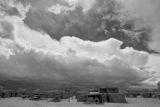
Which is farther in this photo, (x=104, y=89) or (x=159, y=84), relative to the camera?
(x=159, y=84)

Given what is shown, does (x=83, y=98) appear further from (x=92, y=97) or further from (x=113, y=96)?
(x=113, y=96)

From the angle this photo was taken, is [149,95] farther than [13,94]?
No

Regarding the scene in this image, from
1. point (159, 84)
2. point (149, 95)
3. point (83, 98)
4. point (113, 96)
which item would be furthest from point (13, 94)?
point (159, 84)

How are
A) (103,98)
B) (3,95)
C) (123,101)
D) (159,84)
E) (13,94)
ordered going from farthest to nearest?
(13,94), (159,84), (3,95), (103,98), (123,101)

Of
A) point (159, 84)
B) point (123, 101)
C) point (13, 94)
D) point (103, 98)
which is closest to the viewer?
point (123, 101)

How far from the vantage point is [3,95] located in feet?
341

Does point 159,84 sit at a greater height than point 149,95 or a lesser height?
greater

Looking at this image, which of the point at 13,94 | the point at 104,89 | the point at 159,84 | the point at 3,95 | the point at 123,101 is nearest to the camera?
the point at 123,101

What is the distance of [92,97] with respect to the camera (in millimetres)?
53188

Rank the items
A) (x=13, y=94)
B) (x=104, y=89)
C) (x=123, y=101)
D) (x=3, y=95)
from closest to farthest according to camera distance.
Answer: (x=123, y=101) → (x=104, y=89) → (x=3, y=95) → (x=13, y=94)

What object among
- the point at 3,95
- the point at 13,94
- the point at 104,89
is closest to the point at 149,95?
the point at 104,89

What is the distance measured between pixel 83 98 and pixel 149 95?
71860 millimetres

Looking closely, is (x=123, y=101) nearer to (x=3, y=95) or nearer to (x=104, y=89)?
(x=104, y=89)

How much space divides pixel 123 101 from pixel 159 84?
8607 centimetres
